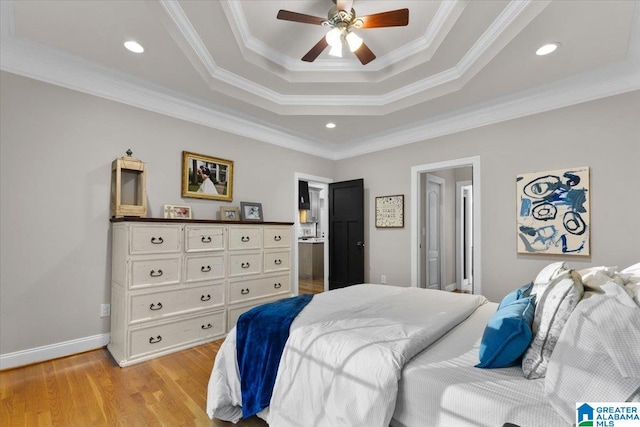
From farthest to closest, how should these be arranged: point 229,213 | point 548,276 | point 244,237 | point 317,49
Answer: point 229,213, point 244,237, point 317,49, point 548,276

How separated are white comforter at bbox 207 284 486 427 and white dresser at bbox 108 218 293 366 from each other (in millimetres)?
1277

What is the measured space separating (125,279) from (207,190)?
1.48 m

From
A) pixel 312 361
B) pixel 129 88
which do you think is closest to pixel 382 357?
pixel 312 361

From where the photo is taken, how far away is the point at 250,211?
4172 millimetres

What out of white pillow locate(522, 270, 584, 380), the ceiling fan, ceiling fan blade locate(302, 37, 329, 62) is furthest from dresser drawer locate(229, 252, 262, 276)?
white pillow locate(522, 270, 584, 380)

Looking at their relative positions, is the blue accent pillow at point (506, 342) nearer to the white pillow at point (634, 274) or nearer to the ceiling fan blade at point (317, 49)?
the white pillow at point (634, 274)

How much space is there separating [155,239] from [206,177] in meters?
1.22

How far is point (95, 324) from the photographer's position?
117 inches

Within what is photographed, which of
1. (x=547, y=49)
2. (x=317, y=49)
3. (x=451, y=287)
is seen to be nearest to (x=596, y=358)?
(x=317, y=49)

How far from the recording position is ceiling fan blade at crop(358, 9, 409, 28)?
206cm

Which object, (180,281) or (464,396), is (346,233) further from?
(464,396)

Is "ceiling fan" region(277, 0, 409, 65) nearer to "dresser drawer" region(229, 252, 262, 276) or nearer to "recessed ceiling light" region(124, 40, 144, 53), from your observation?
"recessed ceiling light" region(124, 40, 144, 53)

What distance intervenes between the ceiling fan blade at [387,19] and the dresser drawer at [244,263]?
2589mm

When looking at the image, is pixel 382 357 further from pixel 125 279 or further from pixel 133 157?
pixel 133 157
